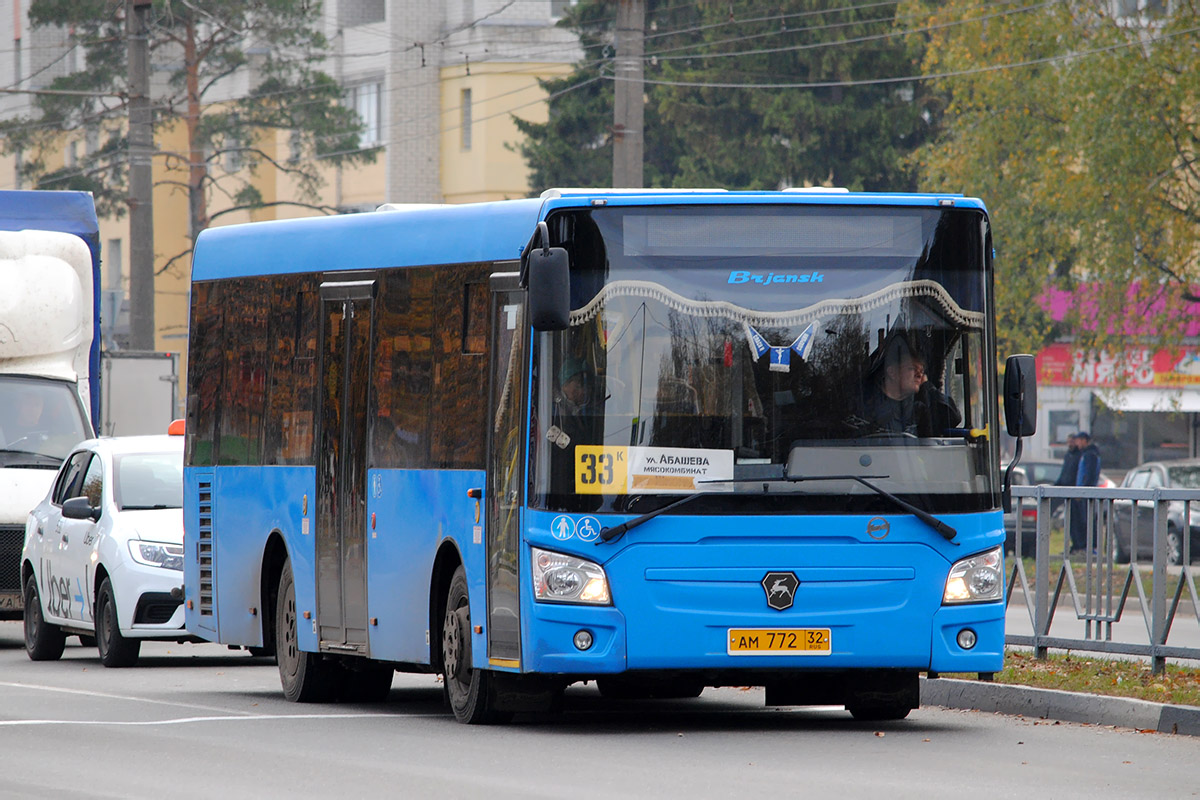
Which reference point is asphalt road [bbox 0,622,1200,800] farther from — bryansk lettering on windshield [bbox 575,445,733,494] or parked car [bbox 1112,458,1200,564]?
parked car [bbox 1112,458,1200,564]

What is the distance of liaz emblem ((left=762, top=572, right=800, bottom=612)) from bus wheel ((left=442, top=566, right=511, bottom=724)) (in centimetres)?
155

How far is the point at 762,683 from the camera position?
11.4m

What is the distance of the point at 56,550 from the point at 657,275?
8.82 metres

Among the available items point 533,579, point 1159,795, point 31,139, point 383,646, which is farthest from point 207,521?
point 31,139

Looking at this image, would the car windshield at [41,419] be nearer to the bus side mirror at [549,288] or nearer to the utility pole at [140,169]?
the utility pole at [140,169]

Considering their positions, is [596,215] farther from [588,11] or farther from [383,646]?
[588,11]

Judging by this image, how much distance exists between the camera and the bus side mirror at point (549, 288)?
10617mm

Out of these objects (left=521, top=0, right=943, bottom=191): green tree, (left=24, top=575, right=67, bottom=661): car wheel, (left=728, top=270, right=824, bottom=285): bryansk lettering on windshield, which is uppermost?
(left=521, top=0, right=943, bottom=191): green tree

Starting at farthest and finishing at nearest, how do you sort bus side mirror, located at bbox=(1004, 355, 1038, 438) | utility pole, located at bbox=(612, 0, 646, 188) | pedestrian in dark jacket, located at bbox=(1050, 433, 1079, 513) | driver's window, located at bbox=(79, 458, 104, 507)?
pedestrian in dark jacket, located at bbox=(1050, 433, 1079, 513)
utility pole, located at bbox=(612, 0, 646, 188)
driver's window, located at bbox=(79, 458, 104, 507)
bus side mirror, located at bbox=(1004, 355, 1038, 438)

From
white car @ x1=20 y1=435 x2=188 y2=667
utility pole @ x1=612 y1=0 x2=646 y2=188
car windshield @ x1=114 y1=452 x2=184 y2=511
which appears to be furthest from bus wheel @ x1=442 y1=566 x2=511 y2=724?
utility pole @ x1=612 y1=0 x2=646 y2=188

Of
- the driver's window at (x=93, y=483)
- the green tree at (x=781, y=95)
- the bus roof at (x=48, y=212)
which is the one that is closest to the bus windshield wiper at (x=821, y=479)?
the driver's window at (x=93, y=483)

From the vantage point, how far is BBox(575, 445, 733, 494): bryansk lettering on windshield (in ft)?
35.7

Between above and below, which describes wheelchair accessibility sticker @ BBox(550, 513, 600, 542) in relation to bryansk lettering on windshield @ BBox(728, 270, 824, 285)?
below

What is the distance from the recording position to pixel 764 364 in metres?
11.0
